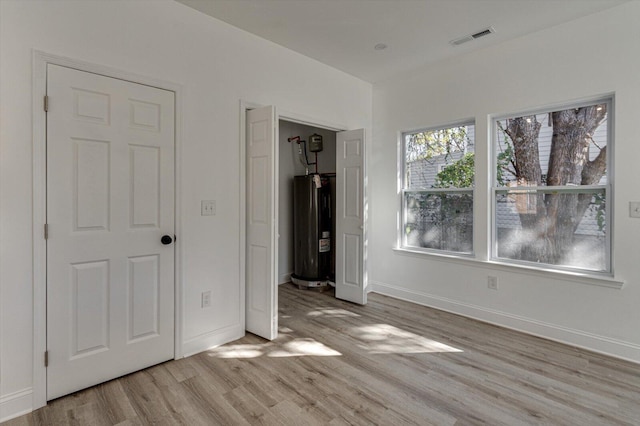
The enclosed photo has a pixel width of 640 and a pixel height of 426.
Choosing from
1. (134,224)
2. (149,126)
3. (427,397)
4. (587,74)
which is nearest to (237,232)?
(134,224)

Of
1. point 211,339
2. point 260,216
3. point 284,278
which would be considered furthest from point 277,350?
point 284,278

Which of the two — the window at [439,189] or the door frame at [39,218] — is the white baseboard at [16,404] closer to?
the door frame at [39,218]

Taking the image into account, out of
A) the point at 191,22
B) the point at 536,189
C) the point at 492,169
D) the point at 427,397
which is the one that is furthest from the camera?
the point at 492,169

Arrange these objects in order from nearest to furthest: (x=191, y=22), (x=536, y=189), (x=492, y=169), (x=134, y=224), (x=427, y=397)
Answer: (x=427, y=397) → (x=134, y=224) → (x=191, y=22) → (x=536, y=189) → (x=492, y=169)

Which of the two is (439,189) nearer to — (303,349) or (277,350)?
(303,349)

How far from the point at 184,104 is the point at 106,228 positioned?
1.10 meters

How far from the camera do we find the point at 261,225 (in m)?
2.94

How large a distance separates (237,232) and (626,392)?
3066 mm

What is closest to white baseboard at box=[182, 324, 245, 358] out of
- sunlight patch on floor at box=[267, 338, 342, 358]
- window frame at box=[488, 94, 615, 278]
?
sunlight patch on floor at box=[267, 338, 342, 358]

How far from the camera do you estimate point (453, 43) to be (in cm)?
321

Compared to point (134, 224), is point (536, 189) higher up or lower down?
higher up

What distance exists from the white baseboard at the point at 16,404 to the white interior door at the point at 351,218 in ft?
9.75

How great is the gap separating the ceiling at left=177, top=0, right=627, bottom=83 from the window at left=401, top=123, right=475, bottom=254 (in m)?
0.94

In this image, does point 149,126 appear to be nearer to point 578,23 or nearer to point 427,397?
point 427,397
